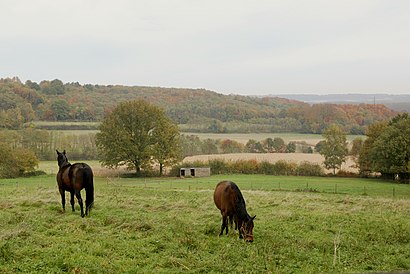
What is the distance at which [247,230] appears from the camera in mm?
12555

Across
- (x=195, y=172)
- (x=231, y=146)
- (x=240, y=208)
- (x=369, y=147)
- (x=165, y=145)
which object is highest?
(x=240, y=208)

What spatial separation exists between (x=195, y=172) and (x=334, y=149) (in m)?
22.9

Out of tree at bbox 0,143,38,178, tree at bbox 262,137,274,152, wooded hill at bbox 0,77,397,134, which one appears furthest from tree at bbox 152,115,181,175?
wooded hill at bbox 0,77,397,134

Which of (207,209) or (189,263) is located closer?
(189,263)

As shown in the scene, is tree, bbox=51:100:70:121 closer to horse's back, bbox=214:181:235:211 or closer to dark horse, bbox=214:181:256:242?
horse's back, bbox=214:181:235:211

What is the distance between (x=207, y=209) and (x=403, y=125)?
38.1m

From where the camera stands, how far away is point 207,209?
1886 cm

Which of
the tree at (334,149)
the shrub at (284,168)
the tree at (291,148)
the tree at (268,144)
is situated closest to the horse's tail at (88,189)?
the shrub at (284,168)

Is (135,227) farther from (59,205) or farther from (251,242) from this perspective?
(59,205)

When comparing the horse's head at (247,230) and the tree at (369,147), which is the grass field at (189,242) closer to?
the horse's head at (247,230)

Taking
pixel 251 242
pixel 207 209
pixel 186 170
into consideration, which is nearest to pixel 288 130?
pixel 186 170

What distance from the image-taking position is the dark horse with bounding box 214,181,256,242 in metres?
12.6

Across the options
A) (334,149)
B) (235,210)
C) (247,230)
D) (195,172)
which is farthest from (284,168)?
(247,230)

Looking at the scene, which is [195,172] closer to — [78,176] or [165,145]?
[165,145]
